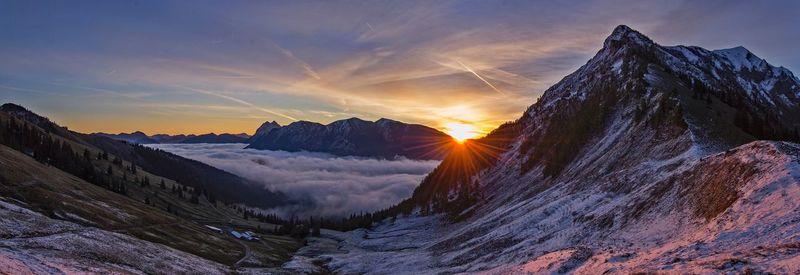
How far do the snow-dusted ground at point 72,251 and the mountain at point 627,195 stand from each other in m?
39.0

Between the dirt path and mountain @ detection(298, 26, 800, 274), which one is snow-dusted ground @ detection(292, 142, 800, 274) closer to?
mountain @ detection(298, 26, 800, 274)

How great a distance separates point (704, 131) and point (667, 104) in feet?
62.0

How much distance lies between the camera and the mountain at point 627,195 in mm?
39188

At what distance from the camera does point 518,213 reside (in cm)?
10406

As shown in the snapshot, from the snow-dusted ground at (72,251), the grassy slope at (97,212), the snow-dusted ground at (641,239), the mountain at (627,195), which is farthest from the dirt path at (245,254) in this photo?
the mountain at (627,195)

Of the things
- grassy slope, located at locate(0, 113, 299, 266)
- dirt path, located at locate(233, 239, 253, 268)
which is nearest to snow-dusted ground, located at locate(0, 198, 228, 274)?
grassy slope, located at locate(0, 113, 299, 266)

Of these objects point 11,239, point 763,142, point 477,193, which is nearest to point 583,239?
point 763,142

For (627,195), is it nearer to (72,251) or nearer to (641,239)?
(641,239)

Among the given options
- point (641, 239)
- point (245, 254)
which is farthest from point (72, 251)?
point (641, 239)

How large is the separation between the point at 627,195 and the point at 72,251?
79002 millimetres

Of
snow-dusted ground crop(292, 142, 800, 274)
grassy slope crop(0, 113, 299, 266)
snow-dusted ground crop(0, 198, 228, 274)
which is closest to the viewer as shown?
snow-dusted ground crop(292, 142, 800, 274)

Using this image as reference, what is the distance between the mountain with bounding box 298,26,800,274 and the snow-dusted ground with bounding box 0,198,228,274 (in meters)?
39.0

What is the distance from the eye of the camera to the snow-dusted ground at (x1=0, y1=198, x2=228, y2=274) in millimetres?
47572

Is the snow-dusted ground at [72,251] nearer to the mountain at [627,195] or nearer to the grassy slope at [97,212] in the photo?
the grassy slope at [97,212]
